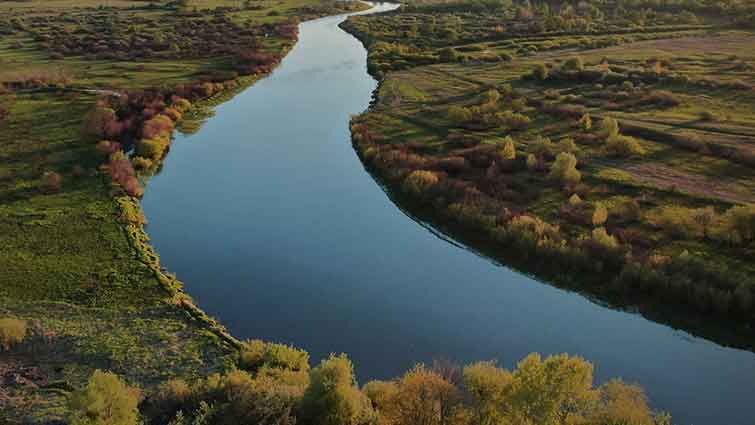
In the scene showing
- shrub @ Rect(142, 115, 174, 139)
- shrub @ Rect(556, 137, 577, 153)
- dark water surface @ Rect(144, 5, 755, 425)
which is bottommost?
dark water surface @ Rect(144, 5, 755, 425)

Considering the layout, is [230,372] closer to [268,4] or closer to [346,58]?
[346,58]

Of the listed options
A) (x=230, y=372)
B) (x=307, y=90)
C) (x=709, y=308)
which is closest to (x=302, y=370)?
(x=230, y=372)

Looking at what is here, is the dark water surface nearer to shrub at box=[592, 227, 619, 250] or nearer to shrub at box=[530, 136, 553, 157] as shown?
shrub at box=[592, 227, 619, 250]

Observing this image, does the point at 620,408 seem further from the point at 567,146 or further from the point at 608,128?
the point at 608,128

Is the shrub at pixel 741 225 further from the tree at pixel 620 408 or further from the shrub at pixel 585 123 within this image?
the shrub at pixel 585 123

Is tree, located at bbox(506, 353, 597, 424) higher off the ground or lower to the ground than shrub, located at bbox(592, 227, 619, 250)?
higher

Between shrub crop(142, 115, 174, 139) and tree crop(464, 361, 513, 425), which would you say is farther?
shrub crop(142, 115, 174, 139)

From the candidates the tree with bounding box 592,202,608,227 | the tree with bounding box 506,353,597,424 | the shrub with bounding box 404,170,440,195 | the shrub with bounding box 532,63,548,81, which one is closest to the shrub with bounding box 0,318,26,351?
the tree with bounding box 506,353,597,424
